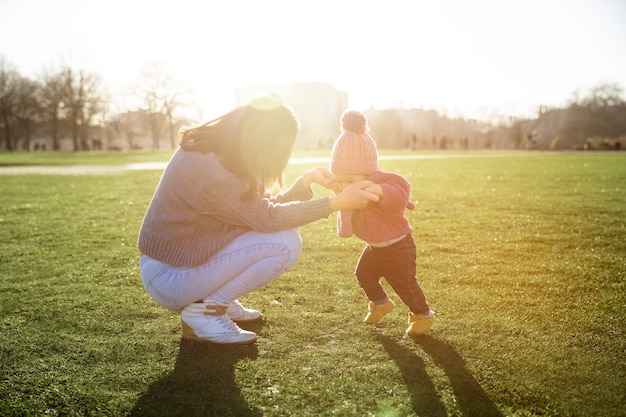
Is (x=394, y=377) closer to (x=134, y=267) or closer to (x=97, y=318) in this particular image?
(x=97, y=318)

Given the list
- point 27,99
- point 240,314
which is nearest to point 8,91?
point 27,99

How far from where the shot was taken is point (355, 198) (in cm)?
298

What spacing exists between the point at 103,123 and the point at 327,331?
65.4 meters

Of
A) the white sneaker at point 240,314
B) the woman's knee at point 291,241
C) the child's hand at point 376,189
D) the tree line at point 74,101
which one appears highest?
the tree line at point 74,101

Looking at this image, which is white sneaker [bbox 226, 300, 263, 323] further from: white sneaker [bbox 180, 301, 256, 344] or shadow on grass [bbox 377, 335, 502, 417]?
shadow on grass [bbox 377, 335, 502, 417]

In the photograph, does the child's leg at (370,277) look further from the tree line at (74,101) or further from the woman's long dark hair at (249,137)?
the tree line at (74,101)

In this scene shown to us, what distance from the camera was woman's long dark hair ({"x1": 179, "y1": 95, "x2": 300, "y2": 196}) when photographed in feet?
9.61

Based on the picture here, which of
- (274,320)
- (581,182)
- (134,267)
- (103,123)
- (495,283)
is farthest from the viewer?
(103,123)

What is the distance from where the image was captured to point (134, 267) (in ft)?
16.7

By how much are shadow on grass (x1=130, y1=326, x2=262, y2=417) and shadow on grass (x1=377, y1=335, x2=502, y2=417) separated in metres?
0.78

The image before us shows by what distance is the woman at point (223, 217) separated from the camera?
9.62ft

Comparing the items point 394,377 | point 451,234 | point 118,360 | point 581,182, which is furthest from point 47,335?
point 581,182

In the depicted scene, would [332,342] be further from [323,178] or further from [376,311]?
[323,178]

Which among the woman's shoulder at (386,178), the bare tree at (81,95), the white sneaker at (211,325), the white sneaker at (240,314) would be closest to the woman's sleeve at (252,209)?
the woman's shoulder at (386,178)
